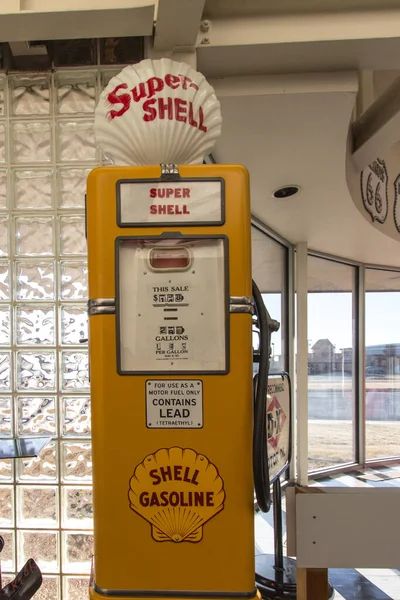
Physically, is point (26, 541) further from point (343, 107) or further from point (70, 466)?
point (343, 107)

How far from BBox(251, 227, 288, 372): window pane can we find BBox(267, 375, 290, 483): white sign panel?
2.25 m

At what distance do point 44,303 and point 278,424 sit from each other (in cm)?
140

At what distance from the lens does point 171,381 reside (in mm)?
1462

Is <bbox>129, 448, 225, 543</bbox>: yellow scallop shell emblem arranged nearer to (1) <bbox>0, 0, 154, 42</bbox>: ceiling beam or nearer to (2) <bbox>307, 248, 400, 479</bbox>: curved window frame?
(1) <bbox>0, 0, 154, 42</bbox>: ceiling beam

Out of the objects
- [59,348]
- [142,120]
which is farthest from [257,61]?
[59,348]

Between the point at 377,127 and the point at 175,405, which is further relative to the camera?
the point at 377,127

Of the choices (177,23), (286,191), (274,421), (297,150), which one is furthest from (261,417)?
(286,191)

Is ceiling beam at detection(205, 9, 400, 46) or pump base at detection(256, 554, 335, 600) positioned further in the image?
pump base at detection(256, 554, 335, 600)

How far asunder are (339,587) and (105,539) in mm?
2230

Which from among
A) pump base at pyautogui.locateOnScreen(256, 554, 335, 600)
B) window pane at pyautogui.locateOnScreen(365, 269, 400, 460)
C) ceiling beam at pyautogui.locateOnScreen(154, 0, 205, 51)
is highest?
ceiling beam at pyautogui.locateOnScreen(154, 0, 205, 51)

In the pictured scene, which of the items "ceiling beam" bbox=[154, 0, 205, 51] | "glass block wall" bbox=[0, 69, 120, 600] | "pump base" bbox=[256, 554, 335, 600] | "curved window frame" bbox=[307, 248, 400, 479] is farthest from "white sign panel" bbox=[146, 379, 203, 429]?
"curved window frame" bbox=[307, 248, 400, 479]

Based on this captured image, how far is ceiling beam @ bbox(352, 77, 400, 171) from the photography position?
2867mm

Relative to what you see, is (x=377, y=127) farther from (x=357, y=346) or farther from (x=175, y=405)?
(x=357, y=346)

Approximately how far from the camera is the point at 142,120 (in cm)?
154
